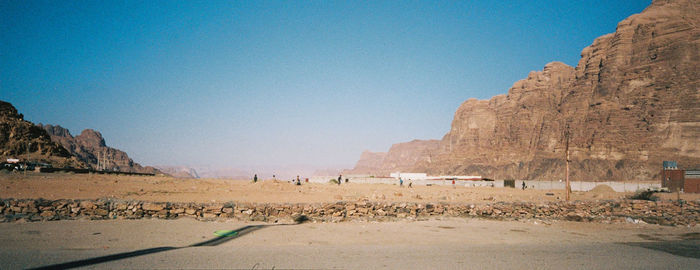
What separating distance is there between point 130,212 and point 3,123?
79.0 meters

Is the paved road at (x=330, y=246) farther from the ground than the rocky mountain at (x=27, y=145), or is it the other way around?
the rocky mountain at (x=27, y=145)

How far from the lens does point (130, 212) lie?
15438 mm

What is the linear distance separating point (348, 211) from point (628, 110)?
163 meters

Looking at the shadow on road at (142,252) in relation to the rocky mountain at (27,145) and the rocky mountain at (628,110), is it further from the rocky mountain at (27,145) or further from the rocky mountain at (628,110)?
the rocky mountain at (628,110)

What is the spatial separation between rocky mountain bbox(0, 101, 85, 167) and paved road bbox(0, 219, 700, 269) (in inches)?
2478

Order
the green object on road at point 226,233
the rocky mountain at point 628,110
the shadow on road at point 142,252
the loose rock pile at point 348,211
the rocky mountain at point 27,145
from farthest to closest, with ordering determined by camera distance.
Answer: the rocky mountain at point 628,110 < the rocky mountain at point 27,145 < the loose rock pile at point 348,211 < the green object on road at point 226,233 < the shadow on road at point 142,252

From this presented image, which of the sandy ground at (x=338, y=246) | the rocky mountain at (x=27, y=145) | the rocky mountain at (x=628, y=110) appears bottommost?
the sandy ground at (x=338, y=246)

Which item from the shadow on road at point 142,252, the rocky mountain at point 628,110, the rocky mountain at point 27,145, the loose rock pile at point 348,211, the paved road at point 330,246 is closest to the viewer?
the shadow on road at point 142,252

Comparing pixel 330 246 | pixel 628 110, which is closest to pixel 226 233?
pixel 330 246

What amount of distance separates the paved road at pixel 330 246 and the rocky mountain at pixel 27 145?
62.9 meters

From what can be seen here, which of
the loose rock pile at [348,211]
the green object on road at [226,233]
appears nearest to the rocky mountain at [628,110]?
the loose rock pile at [348,211]

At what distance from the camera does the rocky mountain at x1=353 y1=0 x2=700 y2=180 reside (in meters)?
121

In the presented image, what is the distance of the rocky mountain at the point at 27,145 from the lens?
62594mm

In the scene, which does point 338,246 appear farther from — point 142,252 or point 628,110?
point 628,110
